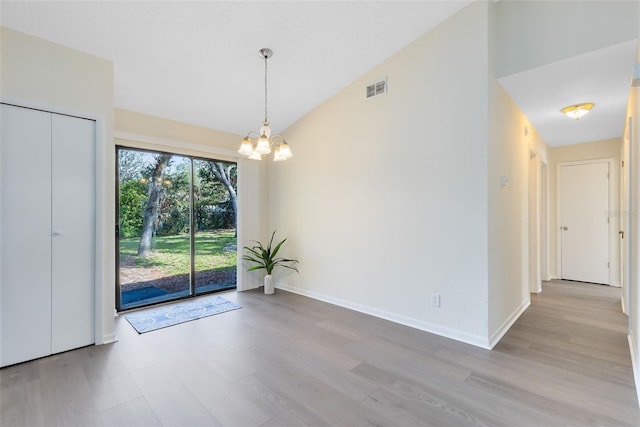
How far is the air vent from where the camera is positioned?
3376mm

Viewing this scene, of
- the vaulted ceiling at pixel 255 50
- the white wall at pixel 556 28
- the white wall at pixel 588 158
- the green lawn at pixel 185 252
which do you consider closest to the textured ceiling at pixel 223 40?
the vaulted ceiling at pixel 255 50

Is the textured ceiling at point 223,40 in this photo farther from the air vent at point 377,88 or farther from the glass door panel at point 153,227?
the glass door panel at point 153,227

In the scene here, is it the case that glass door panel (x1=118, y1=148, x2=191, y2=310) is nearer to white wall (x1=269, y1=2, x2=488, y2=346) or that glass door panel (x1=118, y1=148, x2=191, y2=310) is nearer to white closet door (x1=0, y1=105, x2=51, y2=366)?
white closet door (x1=0, y1=105, x2=51, y2=366)

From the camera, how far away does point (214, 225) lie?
14.8 feet

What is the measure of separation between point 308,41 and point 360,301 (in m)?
2.95

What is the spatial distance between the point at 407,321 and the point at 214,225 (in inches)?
120

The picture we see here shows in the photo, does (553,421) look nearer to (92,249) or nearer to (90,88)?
(92,249)

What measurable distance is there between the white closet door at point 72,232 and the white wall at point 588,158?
21.9ft

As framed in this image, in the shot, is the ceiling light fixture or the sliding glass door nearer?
the ceiling light fixture

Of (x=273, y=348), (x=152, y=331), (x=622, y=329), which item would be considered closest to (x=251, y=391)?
(x=273, y=348)

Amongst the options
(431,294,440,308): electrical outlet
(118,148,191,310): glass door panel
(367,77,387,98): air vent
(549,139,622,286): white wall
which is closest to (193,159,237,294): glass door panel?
(118,148,191,310): glass door panel

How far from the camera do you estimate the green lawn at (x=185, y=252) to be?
12.6 feet

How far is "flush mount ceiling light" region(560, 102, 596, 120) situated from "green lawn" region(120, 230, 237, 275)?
465 centimetres

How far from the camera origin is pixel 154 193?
12.9ft
